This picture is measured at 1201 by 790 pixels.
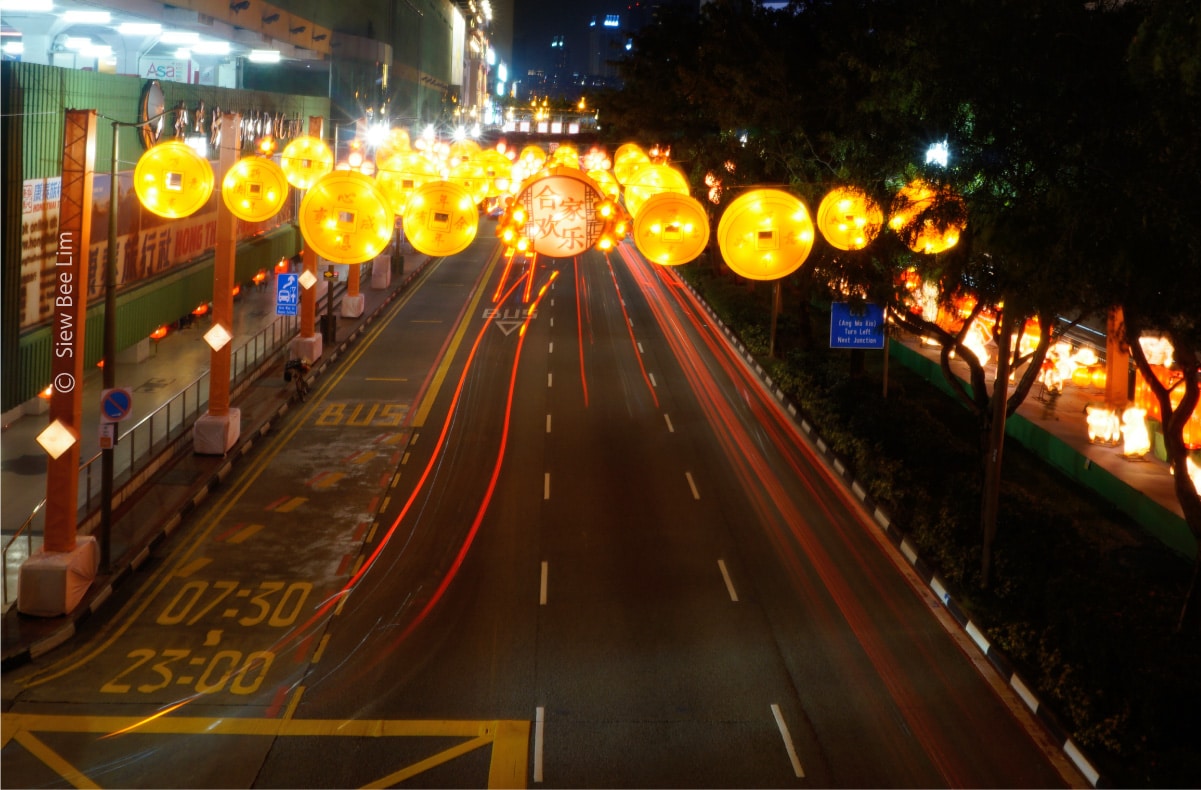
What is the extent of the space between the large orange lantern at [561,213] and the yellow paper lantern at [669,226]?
2.42 feet

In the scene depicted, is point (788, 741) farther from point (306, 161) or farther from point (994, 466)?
point (306, 161)

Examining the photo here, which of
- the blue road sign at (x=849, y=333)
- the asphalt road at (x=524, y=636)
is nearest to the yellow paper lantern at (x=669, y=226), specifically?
the asphalt road at (x=524, y=636)

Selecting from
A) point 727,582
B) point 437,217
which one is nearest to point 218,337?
point 437,217

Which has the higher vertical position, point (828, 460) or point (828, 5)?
point (828, 5)

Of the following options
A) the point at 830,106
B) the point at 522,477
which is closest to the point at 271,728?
the point at 522,477

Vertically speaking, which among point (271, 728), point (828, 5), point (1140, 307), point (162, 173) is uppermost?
point (828, 5)

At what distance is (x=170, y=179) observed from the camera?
15.3 metres

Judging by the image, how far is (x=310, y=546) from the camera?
712 inches

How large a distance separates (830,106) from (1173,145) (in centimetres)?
1418

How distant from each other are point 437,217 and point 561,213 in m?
1.69

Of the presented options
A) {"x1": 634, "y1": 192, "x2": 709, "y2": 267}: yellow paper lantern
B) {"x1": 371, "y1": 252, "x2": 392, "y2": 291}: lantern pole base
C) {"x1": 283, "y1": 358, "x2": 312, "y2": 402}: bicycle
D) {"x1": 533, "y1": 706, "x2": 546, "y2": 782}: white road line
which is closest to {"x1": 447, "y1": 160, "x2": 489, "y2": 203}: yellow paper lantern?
{"x1": 283, "y1": 358, "x2": 312, "y2": 402}: bicycle

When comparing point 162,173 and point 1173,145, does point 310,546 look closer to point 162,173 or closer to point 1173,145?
point 162,173

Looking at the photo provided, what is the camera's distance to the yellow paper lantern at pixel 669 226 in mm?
13492

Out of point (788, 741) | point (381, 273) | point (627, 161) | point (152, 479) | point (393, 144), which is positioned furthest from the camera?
point (381, 273)
